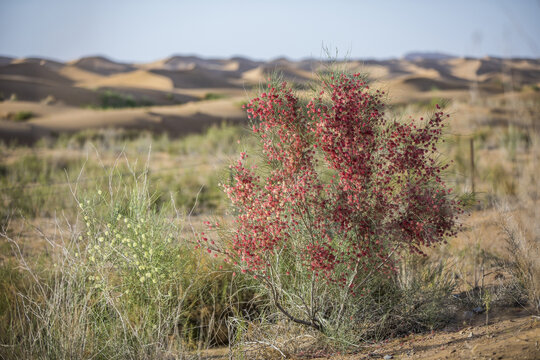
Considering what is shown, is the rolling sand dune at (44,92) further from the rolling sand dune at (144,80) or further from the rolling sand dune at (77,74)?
the rolling sand dune at (77,74)

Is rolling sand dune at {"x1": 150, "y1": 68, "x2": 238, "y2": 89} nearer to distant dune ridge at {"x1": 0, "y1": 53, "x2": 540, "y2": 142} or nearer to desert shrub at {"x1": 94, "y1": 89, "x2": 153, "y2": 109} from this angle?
distant dune ridge at {"x1": 0, "y1": 53, "x2": 540, "y2": 142}

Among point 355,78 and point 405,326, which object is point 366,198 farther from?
point 405,326

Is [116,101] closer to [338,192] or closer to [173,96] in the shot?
[173,96]

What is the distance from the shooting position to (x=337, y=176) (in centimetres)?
433

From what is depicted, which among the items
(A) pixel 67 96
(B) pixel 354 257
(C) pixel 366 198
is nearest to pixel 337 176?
(C) pixel 366 198

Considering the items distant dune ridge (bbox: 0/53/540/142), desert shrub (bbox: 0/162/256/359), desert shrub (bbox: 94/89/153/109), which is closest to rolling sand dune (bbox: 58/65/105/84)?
distant dune ridge (bbox: 0/53/540/142)

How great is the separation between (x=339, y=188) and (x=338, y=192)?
35mm

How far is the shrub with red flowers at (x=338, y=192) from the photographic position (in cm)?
392

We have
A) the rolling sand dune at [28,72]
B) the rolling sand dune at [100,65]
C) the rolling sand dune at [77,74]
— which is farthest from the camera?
the rolling sand dune at [100,65]

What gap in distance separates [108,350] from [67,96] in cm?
3877

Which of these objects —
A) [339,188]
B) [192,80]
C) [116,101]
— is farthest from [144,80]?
[339,188]

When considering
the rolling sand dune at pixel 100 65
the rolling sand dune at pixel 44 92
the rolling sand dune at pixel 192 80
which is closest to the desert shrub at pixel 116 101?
the rolling sand dune at pixel 44 92

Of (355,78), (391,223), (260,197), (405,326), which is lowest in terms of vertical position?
(405,326)

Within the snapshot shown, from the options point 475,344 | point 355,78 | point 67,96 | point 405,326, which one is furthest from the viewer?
point 67,96
